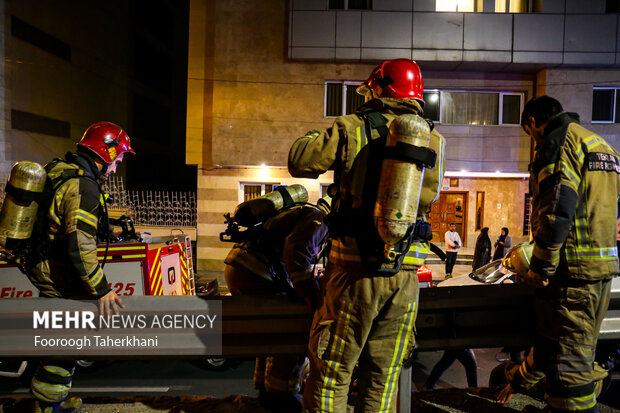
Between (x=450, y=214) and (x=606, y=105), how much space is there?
6366 millimetres

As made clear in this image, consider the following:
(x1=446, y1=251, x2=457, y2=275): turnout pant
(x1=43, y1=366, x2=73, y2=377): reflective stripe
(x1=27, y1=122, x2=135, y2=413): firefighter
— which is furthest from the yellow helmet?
(x1=446, y1=251, x2=457, y2=275): turnout pant

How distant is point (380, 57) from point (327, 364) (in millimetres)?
13049

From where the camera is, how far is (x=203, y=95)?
→ 46.9 ft

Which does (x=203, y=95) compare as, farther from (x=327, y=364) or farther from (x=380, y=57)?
(x=327, y=364)

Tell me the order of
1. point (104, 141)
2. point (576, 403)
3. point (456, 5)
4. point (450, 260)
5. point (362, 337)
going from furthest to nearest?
point (456, 5)
point (450, 260)
point (104, 141)
point (576, 403)
point (362, 337)

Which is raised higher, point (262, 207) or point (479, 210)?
point (262, 207)

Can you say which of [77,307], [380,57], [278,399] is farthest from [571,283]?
[380,57]

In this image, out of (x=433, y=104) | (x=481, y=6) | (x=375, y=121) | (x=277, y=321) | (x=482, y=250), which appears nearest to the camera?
(x=375, y=121)

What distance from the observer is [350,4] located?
1430 centimetres

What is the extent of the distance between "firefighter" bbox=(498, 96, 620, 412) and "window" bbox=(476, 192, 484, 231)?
14.1m

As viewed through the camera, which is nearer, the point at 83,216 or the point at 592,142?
the point at 592,142

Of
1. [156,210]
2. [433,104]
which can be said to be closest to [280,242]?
[156,210]

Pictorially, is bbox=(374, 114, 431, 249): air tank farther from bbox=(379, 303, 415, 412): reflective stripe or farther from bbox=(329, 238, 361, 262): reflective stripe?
bbox=(379, 303, 415, 412): reflective stripe

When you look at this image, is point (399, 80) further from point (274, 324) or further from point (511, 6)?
point (511, 6)
